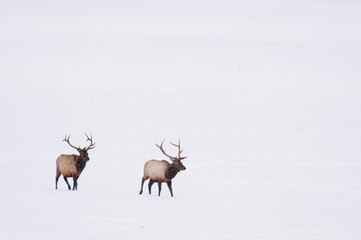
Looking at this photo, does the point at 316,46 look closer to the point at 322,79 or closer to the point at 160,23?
the point at 322,79

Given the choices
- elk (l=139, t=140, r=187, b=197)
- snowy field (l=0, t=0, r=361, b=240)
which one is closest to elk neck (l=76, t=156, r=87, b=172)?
snowy field (l=0, t=0, r=361, b=240)

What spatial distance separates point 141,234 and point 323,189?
670cm

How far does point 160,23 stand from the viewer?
7481cm

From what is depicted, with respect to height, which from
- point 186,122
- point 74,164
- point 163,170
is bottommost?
point 163,170

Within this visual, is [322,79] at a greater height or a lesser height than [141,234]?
greater

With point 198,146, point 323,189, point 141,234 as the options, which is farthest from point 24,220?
point 198,146

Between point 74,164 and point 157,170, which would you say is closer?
point 157,170

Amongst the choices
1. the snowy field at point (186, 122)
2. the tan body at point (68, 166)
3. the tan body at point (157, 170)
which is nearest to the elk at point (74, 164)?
the tan body at point (68, 166)

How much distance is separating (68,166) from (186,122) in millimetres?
15849

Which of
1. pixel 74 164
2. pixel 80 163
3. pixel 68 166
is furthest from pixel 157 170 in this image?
pixel 68 166

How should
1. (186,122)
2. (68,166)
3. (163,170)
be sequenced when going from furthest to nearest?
(186,122) → (68,166) → (163,170)

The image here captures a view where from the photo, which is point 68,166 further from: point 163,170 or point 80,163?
point 163,170

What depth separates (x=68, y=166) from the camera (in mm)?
15422

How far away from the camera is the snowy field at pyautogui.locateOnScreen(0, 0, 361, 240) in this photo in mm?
12273
